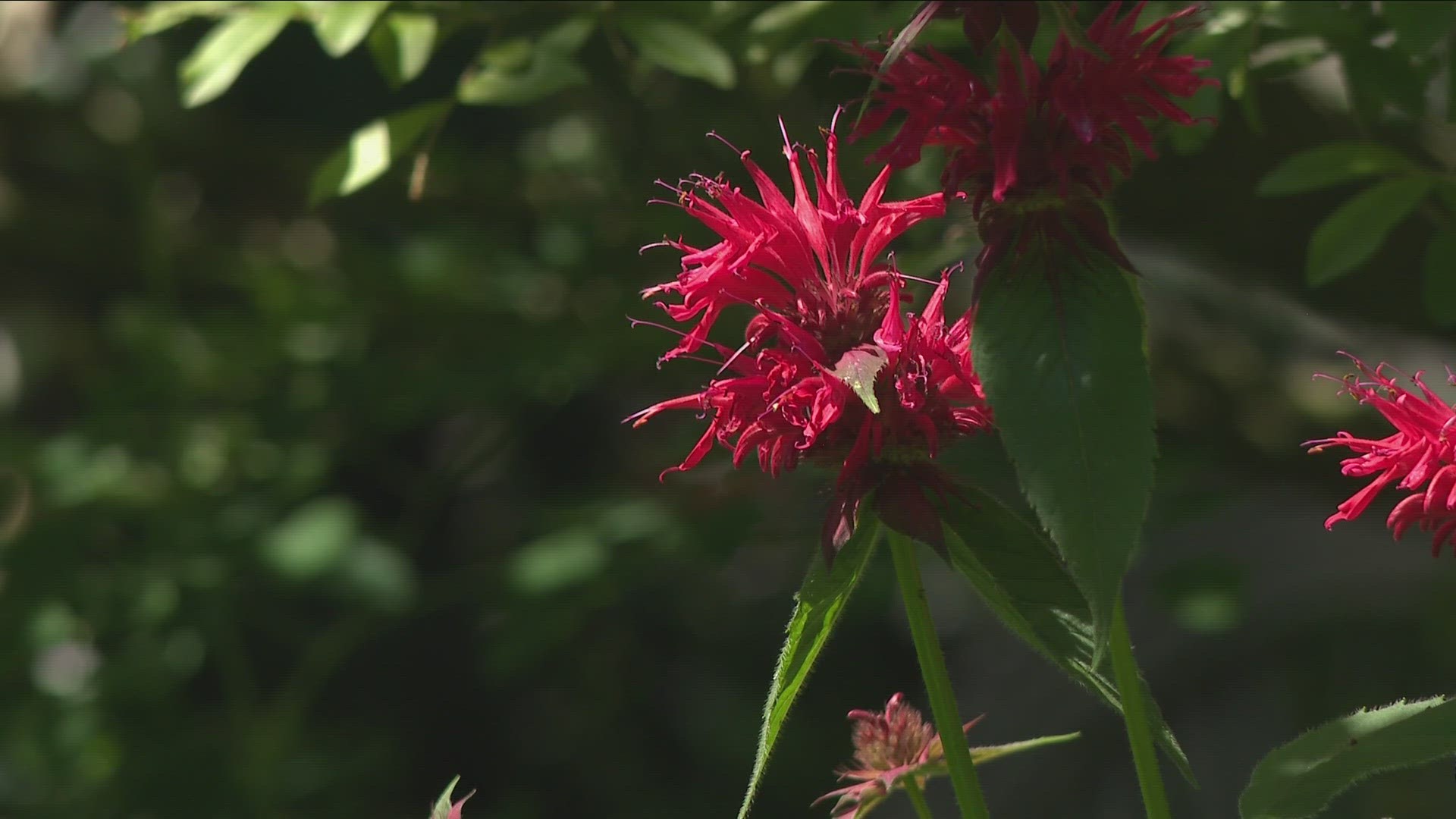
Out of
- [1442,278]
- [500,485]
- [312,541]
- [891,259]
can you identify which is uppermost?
[891,259]

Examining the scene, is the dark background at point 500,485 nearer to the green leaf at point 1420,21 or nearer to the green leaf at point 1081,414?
the green leaf at point 1420,21

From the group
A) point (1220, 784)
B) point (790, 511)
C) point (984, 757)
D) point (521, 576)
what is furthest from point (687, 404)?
point (1220, 784)

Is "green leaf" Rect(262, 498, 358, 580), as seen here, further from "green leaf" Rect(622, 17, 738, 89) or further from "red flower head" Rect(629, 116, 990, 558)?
"red flower head" Rect(629, 116, 990, 558)

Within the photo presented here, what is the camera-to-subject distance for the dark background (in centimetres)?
153

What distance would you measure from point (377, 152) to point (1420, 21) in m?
0.63

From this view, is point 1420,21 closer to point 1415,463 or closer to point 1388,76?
point 1388,76

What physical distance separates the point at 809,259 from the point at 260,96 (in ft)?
6.16

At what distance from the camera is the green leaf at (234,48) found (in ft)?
3.11

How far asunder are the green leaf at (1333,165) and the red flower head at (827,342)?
39 centimetres

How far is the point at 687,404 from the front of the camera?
62 centimetres


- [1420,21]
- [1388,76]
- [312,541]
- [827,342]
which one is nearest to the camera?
[827,342]

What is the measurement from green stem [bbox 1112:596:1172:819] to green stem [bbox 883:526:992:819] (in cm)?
6

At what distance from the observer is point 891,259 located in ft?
1.85

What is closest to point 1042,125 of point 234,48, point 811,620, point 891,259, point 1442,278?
point 891,259
